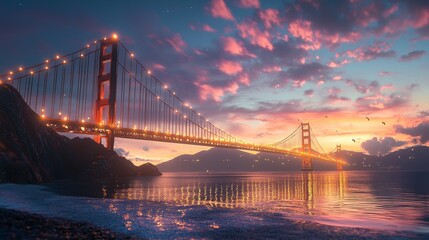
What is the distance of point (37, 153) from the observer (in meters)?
40.9

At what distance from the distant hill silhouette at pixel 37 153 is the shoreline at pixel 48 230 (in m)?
20.9

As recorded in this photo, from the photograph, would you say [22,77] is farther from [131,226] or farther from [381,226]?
[381,226]

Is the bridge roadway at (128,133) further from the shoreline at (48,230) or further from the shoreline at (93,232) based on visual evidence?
the shoreline at (93,232)

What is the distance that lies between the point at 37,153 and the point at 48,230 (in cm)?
3491

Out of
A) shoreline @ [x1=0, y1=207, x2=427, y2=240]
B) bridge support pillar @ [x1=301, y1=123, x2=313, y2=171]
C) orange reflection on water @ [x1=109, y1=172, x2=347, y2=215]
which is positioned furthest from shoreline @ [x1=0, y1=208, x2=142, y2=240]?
bridge support pillar @ [x1=301, y1=123, x2=313, y2=171]

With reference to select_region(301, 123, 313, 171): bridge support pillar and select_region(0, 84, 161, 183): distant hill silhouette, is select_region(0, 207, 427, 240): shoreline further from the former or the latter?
select_region(301, 123, 313, 171): bridge support pillar

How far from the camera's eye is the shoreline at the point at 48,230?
9.31 meters

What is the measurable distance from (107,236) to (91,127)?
60854mm

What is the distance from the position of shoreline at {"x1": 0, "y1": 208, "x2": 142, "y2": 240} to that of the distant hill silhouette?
20.9m

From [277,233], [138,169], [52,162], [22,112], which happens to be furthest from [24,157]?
[138,169]

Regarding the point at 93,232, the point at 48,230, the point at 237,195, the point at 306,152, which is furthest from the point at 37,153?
the point at 306,152

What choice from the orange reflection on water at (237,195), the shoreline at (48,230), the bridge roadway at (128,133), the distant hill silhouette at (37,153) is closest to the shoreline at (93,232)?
the shoreline at (48,230)

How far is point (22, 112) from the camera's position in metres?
40.2

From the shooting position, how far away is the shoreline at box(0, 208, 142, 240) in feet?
30.6
